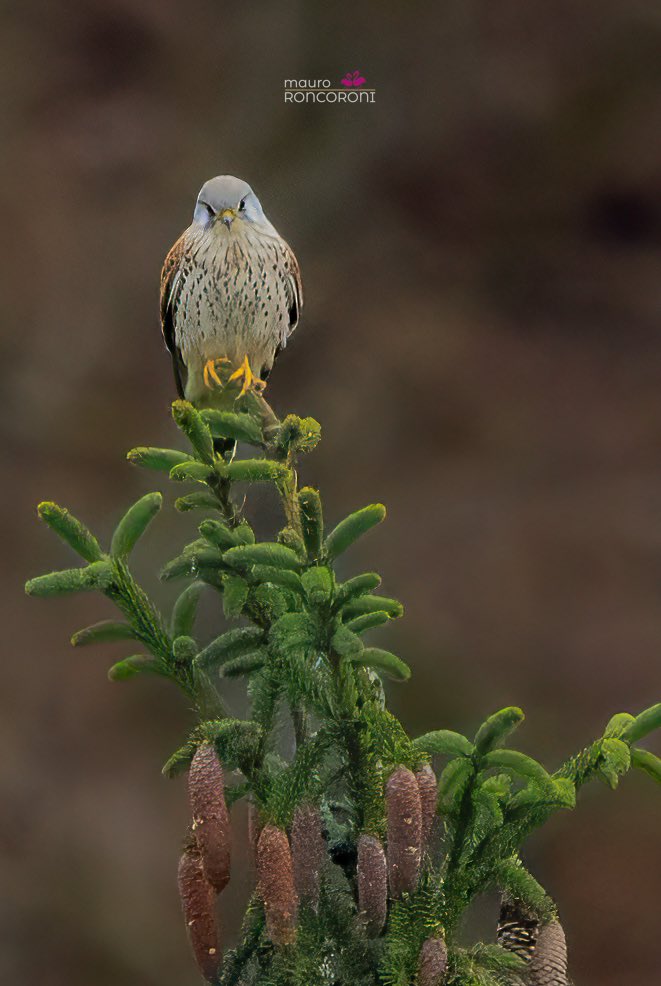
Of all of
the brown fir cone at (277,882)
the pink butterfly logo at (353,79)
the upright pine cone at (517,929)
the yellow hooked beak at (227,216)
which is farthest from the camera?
the pink butterfly logo at (353,79)

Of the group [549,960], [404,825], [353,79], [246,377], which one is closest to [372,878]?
[404,825]

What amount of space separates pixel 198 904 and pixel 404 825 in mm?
120

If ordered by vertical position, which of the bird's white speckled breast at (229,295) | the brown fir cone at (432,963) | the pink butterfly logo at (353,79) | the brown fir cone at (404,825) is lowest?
the brown fir cone at (432,963)

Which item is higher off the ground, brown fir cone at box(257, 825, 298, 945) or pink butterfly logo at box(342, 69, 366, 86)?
pink butterfly logo at box(342, 69, 366, 86)

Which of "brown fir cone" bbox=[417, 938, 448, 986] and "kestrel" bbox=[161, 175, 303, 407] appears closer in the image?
"brown fir cone" bbox=[417, 938, 448, 986]

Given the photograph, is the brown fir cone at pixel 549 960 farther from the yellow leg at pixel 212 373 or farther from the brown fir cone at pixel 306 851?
the yellow leg at pixel 212 373

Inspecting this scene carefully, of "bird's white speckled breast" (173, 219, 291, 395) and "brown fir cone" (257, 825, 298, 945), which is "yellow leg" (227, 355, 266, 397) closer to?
"bird's white speckled breast" (173, 219, 291, 395)

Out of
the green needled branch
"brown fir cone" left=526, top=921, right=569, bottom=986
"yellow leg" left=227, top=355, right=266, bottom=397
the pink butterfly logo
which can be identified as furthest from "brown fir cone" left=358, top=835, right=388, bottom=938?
the pink butterfly logo

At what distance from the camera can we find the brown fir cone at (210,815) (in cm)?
60

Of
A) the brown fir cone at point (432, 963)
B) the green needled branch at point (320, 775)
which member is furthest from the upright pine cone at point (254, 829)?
the brown fir cone at point (432, 963)

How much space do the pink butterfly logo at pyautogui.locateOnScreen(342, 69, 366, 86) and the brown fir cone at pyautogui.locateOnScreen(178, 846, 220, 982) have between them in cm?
85

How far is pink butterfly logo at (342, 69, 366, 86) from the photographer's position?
118cm

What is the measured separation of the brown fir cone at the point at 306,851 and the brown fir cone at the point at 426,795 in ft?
0.22

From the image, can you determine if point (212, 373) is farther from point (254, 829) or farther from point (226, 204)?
point (254, 829)
